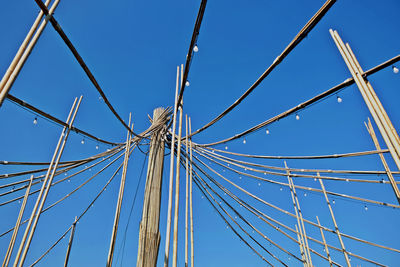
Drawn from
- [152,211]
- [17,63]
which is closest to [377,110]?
[17,63]

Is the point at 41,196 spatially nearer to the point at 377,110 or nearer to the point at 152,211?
the point at 152,211

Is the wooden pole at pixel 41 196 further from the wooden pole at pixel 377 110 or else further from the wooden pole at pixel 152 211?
the wooden pole at pixel 377 110

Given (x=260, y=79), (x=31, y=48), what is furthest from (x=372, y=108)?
(x=31, y=48)

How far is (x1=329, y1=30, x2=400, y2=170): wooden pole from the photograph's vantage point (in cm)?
182

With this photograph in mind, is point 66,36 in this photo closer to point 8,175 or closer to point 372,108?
point 372,108

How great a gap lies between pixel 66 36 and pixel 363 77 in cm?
275

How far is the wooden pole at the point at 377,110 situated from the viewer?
1.82 m

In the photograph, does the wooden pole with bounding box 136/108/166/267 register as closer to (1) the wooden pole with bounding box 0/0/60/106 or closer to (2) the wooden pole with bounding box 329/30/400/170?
(1) the wooden pole with bounding box 0/0/60/106

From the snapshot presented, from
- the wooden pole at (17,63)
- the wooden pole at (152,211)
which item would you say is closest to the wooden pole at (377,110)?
the wooden pole at (17,63)

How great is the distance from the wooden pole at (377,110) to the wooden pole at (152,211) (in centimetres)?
311

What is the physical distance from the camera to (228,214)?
19.0ft

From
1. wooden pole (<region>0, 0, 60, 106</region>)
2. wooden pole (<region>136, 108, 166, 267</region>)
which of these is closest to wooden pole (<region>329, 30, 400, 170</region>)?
wooden pole (<region>0, 0, 60, 106</region>)

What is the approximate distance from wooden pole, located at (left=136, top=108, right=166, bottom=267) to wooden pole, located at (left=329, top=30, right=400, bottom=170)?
10.2 ft

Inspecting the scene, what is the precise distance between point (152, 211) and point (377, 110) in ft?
10.5
